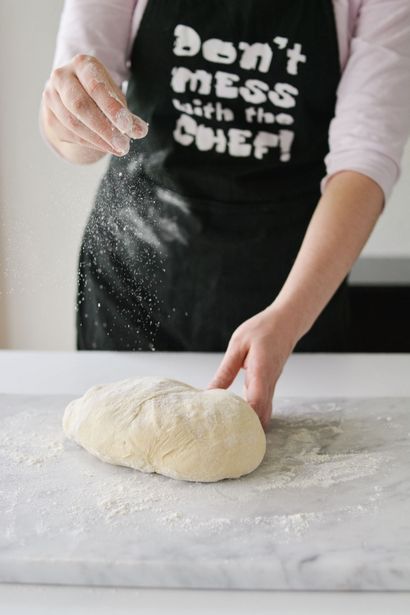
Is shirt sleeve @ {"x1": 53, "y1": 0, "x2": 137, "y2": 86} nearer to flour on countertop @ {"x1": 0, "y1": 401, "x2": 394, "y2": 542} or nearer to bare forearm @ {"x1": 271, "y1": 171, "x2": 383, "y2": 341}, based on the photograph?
bare forearm @ {"x1": 271, "y1": 171, "x2": 383, "y2": 341}

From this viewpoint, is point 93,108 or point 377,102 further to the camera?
point 377,102

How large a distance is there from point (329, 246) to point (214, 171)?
1.04 feet

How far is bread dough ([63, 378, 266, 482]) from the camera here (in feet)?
3.12

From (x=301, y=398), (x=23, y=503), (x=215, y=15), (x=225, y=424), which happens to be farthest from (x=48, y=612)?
(x=215, y=15)

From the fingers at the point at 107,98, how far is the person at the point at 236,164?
0.60 ft

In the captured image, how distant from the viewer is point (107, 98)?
976 millimetres

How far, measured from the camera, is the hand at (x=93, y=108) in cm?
97

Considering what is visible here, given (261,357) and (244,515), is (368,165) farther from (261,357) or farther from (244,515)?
(244,515)

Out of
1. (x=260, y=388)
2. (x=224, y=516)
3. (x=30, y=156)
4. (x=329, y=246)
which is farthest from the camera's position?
(x=30, y=156)

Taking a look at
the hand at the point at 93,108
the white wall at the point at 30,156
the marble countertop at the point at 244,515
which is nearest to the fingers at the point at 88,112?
the hand at the point at 93,108

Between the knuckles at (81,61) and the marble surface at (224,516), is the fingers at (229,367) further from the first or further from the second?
the knuckles at (81,61)

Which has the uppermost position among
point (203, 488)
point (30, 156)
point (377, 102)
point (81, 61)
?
point (81, 61)

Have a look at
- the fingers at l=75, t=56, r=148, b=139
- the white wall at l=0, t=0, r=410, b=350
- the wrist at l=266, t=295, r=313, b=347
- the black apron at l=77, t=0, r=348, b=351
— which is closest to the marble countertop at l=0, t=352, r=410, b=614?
the wrist at l=266, t=295, r=313, b=347

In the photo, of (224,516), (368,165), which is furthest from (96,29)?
(224,516)
